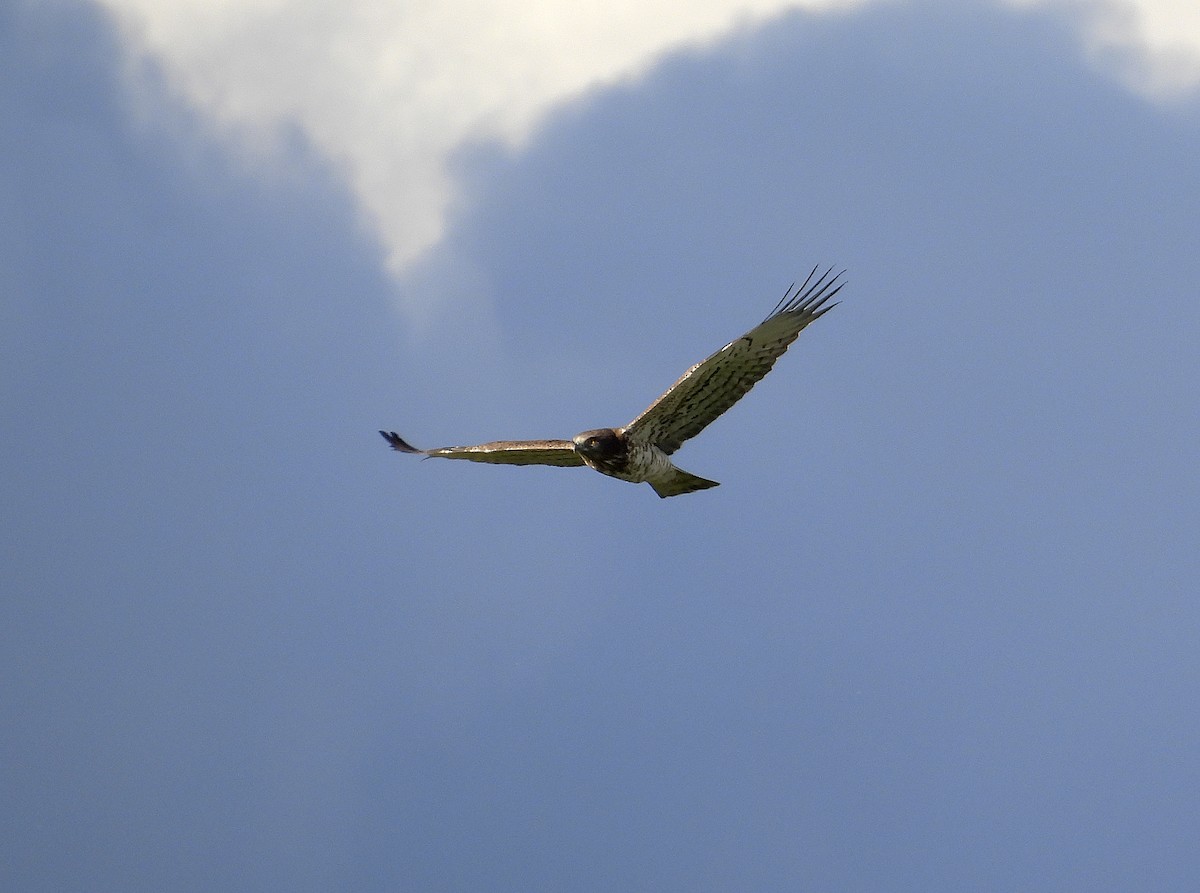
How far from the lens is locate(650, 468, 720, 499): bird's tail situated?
59.3 feet

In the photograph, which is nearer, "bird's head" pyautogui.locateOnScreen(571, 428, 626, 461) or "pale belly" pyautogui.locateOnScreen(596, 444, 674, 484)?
"bird's head" pyautogui.locateOnScreen(571, 428, 626, 461)

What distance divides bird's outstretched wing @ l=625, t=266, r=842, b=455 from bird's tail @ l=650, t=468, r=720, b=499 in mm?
382

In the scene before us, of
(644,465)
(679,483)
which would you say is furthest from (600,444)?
(679,483)

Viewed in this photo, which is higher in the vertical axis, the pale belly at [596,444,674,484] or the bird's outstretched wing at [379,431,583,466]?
the bird's outstretched wing at [379,431,583,466]

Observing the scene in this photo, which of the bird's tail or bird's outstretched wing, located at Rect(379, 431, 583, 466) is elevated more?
bird's outstretched wing, located at Rect(379, 431, 583, 466)

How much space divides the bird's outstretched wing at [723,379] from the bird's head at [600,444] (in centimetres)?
19

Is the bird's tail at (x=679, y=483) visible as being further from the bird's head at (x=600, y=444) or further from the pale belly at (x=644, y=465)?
the bird's head at (x=600, y=444)

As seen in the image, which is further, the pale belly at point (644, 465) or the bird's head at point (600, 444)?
the pale belly at point (644, 465)

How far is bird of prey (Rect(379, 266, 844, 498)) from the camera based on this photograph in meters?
17.4

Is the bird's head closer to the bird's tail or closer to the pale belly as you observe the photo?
the pale belly

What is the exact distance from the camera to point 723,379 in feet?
58.0

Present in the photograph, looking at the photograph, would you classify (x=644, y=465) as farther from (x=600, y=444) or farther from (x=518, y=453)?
(x=518, y=453)

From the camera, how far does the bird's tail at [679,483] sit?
1806cm

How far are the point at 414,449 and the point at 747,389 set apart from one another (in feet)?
16.0
